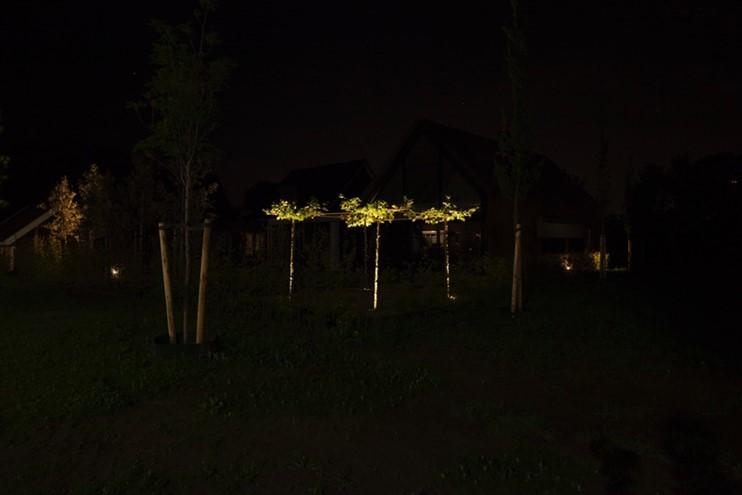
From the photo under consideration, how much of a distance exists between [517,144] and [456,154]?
9.52m

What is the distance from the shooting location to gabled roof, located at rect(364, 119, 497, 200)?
20469 mm

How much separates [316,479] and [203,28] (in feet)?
21.5

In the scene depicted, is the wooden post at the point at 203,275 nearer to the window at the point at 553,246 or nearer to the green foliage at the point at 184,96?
the green foliage at the point at 184,96

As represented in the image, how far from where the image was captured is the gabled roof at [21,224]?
31.6 metres

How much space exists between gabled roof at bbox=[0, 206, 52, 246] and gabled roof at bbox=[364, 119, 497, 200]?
17.6m

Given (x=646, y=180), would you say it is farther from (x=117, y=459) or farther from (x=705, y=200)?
(x=117, y=459)

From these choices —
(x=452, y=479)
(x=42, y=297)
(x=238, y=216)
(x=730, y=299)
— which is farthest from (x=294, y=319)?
(x=238, y=216)

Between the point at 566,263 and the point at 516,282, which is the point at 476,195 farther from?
the point at 516,282

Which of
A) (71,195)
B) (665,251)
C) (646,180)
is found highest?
(646,180)

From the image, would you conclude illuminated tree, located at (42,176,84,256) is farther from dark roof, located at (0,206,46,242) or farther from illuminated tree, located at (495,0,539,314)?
illuminated tree, located at (495,0,539,314)

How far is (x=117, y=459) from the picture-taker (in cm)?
497

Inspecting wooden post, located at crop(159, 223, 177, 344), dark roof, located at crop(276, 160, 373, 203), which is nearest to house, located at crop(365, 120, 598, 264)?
dark roof, located at crop(276, 160, 373, 203)

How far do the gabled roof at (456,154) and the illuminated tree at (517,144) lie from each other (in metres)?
8.07

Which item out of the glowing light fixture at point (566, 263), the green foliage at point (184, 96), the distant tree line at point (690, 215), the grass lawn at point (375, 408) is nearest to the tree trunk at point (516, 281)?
the grass lawn at point (375, 408)
